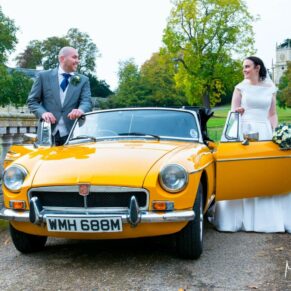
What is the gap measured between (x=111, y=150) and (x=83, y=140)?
2.89 ft

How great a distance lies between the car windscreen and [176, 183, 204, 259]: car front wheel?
1230 millimetres

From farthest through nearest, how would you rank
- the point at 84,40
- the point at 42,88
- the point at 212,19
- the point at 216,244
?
the point at 84,40
the point at 212,19
the point at 42,88
the point at 216,244

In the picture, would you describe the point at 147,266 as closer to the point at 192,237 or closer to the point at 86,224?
the point at 192,237

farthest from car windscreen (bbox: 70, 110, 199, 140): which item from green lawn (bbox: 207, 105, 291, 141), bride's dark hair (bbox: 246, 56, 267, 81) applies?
green lawn (bbox: 207, 105, 291, 141)

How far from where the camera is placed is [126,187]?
373cm

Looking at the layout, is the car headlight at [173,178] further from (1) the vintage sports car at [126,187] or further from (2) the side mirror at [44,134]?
(2) the side mirror at [44,134]

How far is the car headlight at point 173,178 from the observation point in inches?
150

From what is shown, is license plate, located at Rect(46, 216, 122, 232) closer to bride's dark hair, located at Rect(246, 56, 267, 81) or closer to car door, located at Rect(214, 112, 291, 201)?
car door, located at Rect(214, 112, 291, 201)

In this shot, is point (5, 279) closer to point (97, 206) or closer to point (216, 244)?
point (97, 206)

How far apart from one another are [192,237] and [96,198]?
88cm

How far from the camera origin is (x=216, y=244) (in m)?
4.77

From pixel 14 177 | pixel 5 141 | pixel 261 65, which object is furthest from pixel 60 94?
pixel 5 141

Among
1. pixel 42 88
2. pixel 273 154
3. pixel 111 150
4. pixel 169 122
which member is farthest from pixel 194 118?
pixel 42 88

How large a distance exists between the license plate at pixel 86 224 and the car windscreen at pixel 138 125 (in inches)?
60.3
